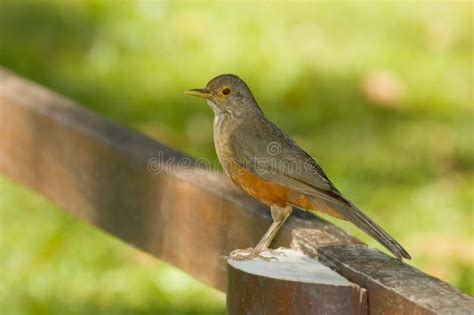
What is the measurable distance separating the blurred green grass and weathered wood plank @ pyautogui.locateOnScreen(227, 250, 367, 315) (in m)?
2.82

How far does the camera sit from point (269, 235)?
4180 mm

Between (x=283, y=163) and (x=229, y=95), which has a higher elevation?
(x=229, y=95)

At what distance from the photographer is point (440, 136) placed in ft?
28.5

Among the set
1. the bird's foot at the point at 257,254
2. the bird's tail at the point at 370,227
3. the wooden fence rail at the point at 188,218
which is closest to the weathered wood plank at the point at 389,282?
the wooden fence rail at the point at 188,218

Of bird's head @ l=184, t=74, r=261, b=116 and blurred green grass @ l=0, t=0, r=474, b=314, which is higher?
blurred green grass @ l=0, t=0, r=474, b=314

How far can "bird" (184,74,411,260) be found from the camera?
443 centimetres

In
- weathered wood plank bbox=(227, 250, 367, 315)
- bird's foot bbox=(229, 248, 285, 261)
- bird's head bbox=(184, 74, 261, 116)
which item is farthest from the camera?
bird's head bbox=(184, 74, 261, 116)

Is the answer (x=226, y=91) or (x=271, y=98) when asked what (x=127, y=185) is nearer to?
(x=226, y=91)

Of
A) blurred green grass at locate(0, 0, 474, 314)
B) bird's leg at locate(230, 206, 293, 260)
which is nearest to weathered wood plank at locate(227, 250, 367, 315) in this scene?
bird's leg at locate(230, 206, 293, 260)

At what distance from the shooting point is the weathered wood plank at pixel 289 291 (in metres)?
3.41

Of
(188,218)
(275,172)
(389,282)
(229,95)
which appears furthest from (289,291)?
(229,95)

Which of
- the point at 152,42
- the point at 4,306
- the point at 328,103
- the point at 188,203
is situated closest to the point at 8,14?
the point at 152,42

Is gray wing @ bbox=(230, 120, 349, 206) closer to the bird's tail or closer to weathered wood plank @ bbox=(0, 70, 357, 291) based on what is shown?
the bird's tail

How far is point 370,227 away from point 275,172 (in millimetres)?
545
